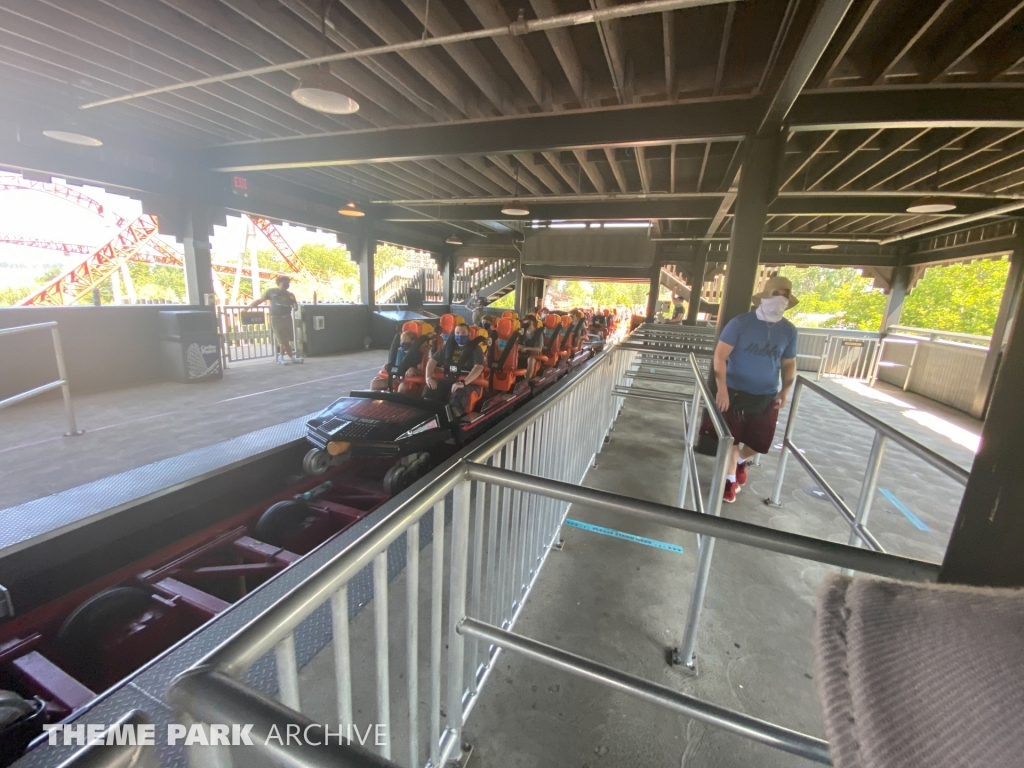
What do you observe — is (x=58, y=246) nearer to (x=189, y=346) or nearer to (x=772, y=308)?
(x=189, y=346)

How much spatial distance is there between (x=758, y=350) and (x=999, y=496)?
8.16 feet

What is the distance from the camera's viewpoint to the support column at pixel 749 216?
3668 mm

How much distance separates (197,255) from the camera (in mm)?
6688

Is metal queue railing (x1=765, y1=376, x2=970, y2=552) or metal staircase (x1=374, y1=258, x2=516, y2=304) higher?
metal staircase (x1=374, y1=258, x2=516, y2=304)

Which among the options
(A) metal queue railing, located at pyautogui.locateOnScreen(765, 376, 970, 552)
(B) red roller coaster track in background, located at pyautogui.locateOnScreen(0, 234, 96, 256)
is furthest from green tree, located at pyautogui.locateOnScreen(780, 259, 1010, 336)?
(B) red roller coaster track in background, located at pyautogui.locateOnScreen(0, 234, 96, 256)

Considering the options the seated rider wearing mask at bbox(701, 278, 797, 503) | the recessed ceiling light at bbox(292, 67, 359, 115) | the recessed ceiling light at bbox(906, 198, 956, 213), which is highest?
the recessed ceiling light at bbox(906, 198, 956, 213)

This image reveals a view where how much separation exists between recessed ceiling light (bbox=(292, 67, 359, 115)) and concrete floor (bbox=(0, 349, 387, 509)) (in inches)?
113

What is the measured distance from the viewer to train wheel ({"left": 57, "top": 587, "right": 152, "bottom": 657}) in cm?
165

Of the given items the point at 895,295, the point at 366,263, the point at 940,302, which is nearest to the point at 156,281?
the point at 366,263

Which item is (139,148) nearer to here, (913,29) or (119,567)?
(119,567)

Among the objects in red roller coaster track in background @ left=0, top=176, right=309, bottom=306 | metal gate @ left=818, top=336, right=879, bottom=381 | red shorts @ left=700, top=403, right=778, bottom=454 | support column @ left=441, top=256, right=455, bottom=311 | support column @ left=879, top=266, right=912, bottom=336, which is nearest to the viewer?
red shorts @ left=700, top=403, right=778, bottom=454

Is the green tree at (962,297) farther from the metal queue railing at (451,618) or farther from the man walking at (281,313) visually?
the man walking at (281,313)

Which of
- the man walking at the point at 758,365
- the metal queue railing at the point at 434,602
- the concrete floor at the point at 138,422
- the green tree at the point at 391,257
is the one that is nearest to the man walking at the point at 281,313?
the concrete floor at the point at 138,422

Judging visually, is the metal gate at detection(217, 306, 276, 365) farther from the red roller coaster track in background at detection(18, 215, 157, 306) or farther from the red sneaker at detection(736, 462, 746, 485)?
the red roller coaster track in background at detection(18, 215, 157, 306)
